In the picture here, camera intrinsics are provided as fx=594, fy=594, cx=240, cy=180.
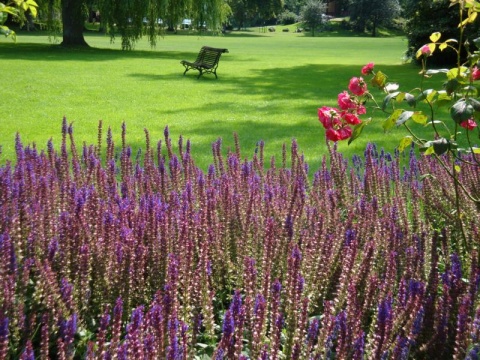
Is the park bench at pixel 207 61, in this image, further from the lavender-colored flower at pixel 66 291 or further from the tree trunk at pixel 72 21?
the lavender-colored flower at pixel 66 291

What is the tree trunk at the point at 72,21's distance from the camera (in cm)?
3198

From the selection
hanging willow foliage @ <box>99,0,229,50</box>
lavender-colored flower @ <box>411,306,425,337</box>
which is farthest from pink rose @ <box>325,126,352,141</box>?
hanging willow foliage @ <box>99,0,229,50</box>

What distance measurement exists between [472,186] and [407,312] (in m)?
2.77

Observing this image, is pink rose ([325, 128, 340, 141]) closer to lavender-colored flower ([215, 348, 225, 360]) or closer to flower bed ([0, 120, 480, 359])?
flower bed ([0, 120, 480, 359])

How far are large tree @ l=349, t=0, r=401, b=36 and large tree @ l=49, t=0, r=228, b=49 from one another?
60239mm

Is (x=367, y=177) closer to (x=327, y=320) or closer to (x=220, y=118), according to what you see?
(x=327, y=320)

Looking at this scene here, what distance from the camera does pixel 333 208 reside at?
411 cm

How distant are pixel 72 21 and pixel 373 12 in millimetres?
64119

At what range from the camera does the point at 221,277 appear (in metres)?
3.43

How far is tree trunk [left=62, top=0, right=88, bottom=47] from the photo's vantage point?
1259 inches

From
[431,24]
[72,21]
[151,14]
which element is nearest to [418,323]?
[431,24]

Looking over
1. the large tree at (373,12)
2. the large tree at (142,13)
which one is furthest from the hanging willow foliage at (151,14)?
the large tree at (373,12)

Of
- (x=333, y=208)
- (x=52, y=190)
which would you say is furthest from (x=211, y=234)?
(x=52, y=190)

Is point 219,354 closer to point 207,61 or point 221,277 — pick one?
point 221,277
